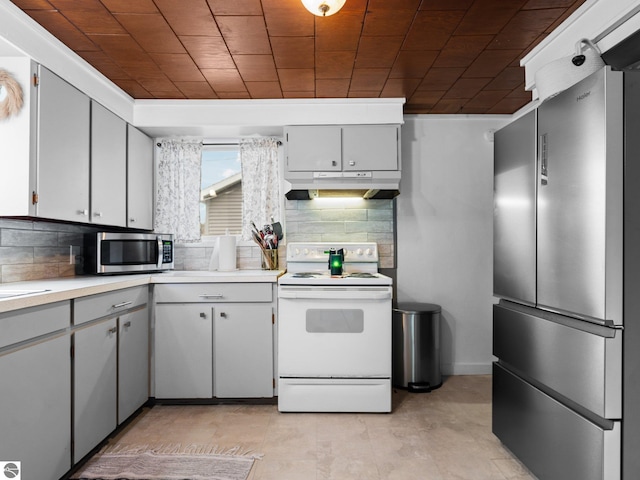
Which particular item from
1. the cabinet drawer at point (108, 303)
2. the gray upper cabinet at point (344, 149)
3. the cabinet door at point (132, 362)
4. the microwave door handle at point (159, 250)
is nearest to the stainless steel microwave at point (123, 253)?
the microwave door handle at point (159, 250)

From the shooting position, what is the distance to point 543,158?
183cm

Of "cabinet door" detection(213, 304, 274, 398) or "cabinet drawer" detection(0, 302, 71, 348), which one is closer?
"cabinet drawer" detection(0, 302, 71, 348)

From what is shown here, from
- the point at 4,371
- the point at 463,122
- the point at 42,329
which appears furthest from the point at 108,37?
the point at 463,122

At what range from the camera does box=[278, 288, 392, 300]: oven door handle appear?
9.34 ft

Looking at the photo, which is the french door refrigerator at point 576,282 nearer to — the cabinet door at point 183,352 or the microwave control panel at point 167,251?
the cabinet door at point 183,352

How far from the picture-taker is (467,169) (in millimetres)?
Result: 3684

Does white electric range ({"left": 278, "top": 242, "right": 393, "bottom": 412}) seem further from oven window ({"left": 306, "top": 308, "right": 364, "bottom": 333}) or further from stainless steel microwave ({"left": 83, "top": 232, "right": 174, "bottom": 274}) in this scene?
stainless steel microwave ({"left": 83, "top": 232, "right": 174, "bottom": 274})

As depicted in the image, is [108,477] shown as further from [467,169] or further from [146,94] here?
[467,169]

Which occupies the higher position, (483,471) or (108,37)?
(108,37)

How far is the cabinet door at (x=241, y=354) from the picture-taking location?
2965 millimetres

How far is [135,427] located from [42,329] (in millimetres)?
1162

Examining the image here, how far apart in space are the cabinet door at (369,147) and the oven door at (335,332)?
0.95 meters

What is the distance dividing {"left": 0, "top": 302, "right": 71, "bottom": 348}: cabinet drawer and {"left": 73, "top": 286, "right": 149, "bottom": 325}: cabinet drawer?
0.32 ft

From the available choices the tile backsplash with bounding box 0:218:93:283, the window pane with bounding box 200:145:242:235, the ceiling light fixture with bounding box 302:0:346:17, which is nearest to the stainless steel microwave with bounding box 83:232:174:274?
the tile backsplash with bounding box 0:218:93:283
